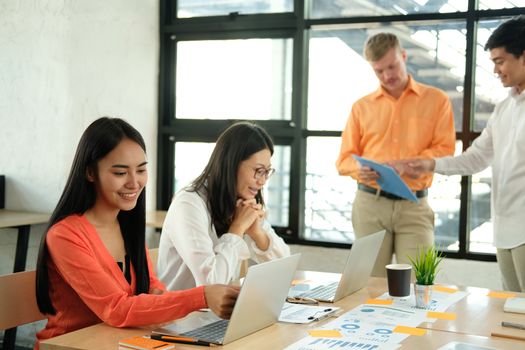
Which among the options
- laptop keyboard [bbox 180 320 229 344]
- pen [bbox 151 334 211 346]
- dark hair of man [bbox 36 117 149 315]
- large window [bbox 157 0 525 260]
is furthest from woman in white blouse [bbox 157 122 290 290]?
large window [bbox 157 0 525 260]

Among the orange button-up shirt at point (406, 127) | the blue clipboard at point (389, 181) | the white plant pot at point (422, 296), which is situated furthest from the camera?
the orange button-up shirt at point (406, 127)

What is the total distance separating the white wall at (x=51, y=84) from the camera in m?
4.29

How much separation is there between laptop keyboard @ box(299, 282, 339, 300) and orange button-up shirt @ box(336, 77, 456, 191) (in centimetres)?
129

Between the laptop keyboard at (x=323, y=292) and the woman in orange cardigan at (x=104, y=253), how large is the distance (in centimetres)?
51

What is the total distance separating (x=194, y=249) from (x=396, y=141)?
5.58 ft

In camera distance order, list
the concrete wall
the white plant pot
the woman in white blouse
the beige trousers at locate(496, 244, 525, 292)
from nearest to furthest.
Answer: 1. the white plant pot
2. the woman in white blouse
3. the beige trousers at locate(496, 244, 525, 292)
4. the concrete wall

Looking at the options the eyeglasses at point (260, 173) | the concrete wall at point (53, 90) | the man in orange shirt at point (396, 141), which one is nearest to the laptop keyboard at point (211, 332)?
the eyeglasses at point (260, 173)

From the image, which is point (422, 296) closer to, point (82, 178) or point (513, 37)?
point (82, 178)

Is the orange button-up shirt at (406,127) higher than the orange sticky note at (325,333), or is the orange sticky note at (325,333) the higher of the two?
the orange button-up shirt at (406,127)

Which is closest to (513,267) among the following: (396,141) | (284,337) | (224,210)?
(396,141)

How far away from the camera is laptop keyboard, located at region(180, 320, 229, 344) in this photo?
182cm

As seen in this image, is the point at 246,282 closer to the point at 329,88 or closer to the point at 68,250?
the point at 68,250

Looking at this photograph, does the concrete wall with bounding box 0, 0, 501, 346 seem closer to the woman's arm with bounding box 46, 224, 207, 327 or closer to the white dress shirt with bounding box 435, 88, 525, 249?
the white dress shirt with bounding box 435, 88, 525, 249

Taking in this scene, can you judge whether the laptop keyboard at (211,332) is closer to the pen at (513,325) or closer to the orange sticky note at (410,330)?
the orange sticky note at (410,330)
